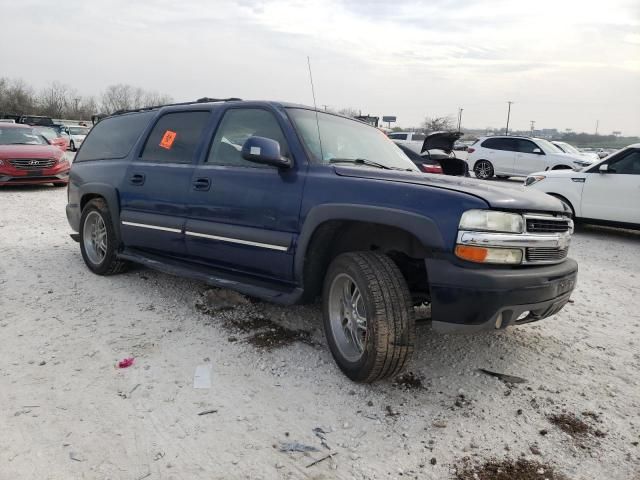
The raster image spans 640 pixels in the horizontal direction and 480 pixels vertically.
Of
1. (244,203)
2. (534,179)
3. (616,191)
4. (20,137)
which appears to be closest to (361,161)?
(244,203)

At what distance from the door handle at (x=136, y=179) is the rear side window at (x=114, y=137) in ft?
1.33

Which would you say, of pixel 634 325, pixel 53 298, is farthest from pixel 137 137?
pixel 634 325

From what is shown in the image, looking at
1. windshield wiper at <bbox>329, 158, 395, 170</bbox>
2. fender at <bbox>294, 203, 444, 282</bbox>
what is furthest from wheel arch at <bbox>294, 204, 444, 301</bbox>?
windshield wiper at <bbox>329, 158, 395, 170</bbox>

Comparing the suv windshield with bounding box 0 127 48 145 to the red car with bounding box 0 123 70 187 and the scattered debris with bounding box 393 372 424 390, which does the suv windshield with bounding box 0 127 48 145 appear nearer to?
the red car with bounding box 0 123 70 187

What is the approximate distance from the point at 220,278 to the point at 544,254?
227 centimetres

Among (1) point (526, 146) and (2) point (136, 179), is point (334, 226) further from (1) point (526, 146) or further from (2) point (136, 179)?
(1) point (526, 146)

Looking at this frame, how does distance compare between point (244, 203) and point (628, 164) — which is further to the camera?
point (628, 164)

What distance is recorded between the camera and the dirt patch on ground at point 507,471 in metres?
2.31

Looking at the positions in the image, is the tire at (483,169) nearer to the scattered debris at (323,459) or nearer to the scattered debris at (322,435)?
the scattered debris at (322,435)

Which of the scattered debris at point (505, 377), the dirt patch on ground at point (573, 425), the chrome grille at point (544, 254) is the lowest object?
the dirt patch on ground at point (573, 425)

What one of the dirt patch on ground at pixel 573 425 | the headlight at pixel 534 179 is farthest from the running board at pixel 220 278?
the headlight at pixel 534 179

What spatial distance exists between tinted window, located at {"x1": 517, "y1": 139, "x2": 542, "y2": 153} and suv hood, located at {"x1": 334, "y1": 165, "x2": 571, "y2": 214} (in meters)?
13.7

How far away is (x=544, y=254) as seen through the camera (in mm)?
2949

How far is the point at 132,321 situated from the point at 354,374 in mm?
1940
